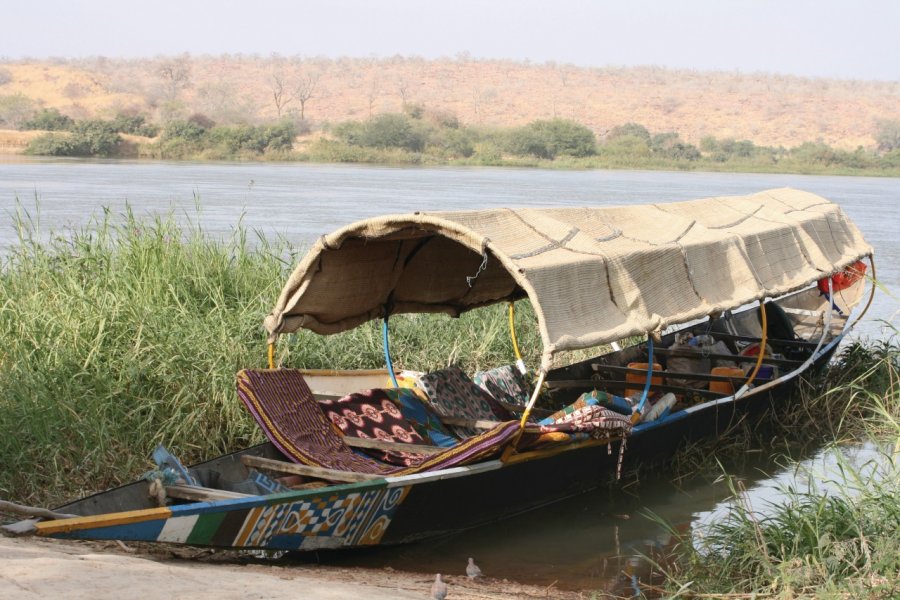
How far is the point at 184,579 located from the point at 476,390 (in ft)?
11.2

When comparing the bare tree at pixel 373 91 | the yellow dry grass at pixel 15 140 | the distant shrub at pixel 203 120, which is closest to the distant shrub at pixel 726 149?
the bare tree at pixel 373 91

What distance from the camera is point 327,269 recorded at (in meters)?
6.38

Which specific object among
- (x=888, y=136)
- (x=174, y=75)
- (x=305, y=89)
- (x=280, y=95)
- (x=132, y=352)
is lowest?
(x=132, y=352)

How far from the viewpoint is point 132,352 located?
264 inches

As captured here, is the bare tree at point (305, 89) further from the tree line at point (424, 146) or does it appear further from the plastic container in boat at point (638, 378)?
the plastic container in boat at point (638, 378)

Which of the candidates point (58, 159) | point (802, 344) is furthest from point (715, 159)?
point (802, 344)

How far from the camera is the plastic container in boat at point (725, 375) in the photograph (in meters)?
7.96

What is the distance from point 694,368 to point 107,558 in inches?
219

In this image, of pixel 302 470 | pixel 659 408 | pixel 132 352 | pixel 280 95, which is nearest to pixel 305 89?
pixel 280 95

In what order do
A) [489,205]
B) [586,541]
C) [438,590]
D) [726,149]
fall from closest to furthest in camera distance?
[438,590]
[586,541]
[489,205]
[726,149]

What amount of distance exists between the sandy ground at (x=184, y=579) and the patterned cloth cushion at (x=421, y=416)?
138 cm

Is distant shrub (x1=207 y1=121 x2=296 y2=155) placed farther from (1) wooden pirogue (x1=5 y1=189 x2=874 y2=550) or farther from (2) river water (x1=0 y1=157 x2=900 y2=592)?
(1) wooden pirogue (x1=5 y1=189 x2=874 y2=550)

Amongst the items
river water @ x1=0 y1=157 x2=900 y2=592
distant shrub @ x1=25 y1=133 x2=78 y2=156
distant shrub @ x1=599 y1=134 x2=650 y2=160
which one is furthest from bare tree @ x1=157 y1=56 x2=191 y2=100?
river water @ x1=0 y1=157 x2=900 y2=592

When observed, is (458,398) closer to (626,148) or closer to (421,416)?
(421,416)
